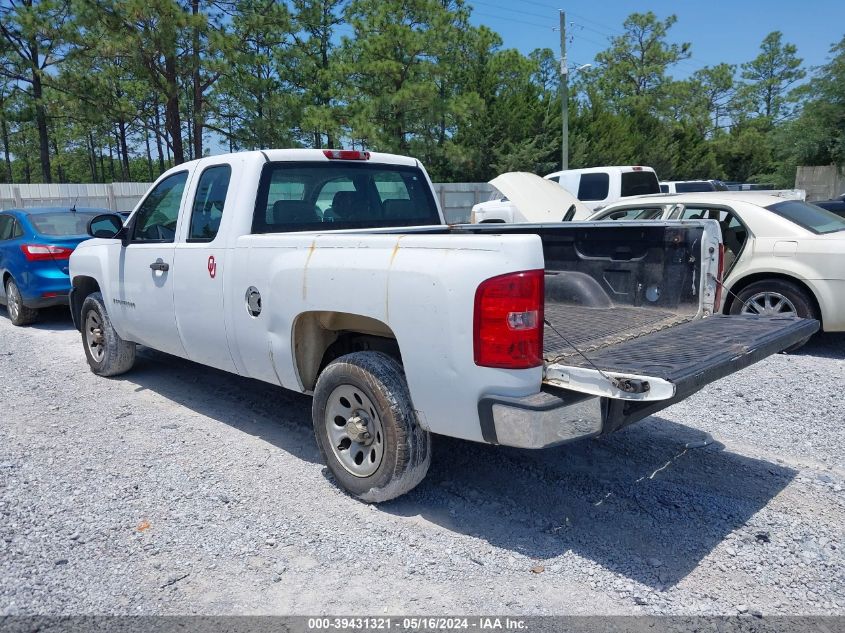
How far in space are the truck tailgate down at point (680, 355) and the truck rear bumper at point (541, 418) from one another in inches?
3.5

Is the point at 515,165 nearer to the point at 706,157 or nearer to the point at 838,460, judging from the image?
the point at 706,157

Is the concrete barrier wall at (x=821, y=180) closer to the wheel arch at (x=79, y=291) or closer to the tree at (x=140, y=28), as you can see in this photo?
the tree at (x=140, y=28)

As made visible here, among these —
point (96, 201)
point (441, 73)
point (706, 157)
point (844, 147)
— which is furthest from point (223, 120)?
point (706, 157)

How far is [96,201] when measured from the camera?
910 inches

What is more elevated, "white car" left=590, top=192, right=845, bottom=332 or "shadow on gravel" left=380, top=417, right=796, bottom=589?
"white car" left=590, top=192, right=845, bottom=332

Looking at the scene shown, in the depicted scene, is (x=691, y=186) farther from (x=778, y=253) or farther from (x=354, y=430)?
(x=354, y=430)

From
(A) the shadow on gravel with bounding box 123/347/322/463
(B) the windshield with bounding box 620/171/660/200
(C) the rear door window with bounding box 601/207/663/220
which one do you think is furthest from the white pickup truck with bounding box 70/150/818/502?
(B) the windshield with bounding box 620/171/660/200

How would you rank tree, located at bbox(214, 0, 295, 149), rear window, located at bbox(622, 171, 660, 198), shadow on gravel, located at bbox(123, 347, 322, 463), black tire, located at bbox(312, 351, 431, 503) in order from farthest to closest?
tree, located at bbox(214, 0, 295, 149), rear window, located at bbox(622, 171, 660, 198), shadow on gravel, located at bbox(123, 347, 322, 463), black tire, located at bbox(312, 351, 431, 503)

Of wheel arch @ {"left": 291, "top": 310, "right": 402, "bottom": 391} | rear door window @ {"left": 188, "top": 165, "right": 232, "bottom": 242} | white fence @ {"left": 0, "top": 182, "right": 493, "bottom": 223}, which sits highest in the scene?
white fence @ {"left": 0, "top": 182, "right": 493, "bottom": 223}

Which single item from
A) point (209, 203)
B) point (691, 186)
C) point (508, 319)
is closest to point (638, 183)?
point (691, 186)

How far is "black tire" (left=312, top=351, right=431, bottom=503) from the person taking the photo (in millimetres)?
3459

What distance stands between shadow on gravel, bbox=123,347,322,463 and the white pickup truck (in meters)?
0.59

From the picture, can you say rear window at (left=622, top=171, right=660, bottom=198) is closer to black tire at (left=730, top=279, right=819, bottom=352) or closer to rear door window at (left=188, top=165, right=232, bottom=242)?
black tire at (left=730, top=279, right=819, bottom=352)

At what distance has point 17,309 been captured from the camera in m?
9.37
